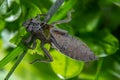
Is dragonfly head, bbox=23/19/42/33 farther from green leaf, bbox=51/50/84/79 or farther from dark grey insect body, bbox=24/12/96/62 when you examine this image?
green leaf, bbox=51/50/84/79

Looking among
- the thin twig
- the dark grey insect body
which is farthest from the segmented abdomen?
the thin twig

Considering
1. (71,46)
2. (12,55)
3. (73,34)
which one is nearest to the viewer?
(12,55)

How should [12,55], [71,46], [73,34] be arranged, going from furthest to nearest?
[73,34] < [71,46] < [12,55]

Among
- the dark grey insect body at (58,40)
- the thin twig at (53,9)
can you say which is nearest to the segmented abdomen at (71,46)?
the dark grey insect body at (58,40)

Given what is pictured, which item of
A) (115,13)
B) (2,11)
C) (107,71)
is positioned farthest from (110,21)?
(2,11)

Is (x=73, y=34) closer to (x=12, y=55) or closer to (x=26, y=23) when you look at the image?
(x=26, y=23)

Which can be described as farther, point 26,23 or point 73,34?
point 73,34

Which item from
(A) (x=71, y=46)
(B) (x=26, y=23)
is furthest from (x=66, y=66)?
(B) (x=26, y=23)

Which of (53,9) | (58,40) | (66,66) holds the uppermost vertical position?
(53,9)
